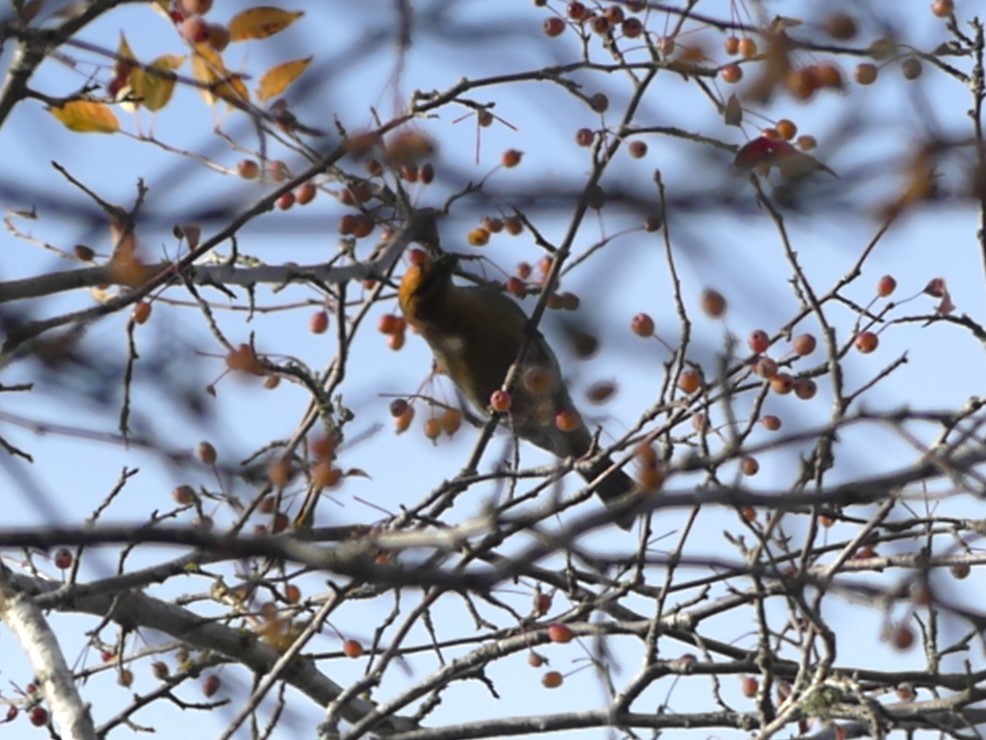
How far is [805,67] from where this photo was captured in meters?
3.03

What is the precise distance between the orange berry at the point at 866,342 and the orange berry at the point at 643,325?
48cm

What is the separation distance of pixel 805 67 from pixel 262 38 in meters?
1.40

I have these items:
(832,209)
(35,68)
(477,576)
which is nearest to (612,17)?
(35,68)

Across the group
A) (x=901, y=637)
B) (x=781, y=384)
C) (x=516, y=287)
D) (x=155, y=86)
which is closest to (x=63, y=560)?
(x=516, y=287)

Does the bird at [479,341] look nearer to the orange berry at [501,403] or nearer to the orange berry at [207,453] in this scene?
the orange berry at [501,403]

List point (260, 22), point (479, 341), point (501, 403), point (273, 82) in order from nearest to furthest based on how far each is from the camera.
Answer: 1. point (260, 22)
2. point (273, 82)
3. point (501, 403)
4. point (479, 341)

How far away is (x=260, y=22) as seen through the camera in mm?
2148

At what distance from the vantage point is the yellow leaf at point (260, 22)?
2.05 m

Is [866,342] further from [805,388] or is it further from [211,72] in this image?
[211,72]

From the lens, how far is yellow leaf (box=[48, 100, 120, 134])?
276 cm

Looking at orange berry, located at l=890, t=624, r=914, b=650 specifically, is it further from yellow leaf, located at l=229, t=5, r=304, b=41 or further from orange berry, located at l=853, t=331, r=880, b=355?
yellow leaf, located at l=229, t=5, r=304, b=41

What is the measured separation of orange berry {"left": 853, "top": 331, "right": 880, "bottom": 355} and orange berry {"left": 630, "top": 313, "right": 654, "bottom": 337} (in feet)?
1.59

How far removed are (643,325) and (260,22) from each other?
5.10 ft

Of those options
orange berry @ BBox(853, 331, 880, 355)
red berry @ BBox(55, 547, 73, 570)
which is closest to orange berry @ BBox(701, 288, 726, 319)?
orange berry @ BBox(853, 331, 880, 355)
